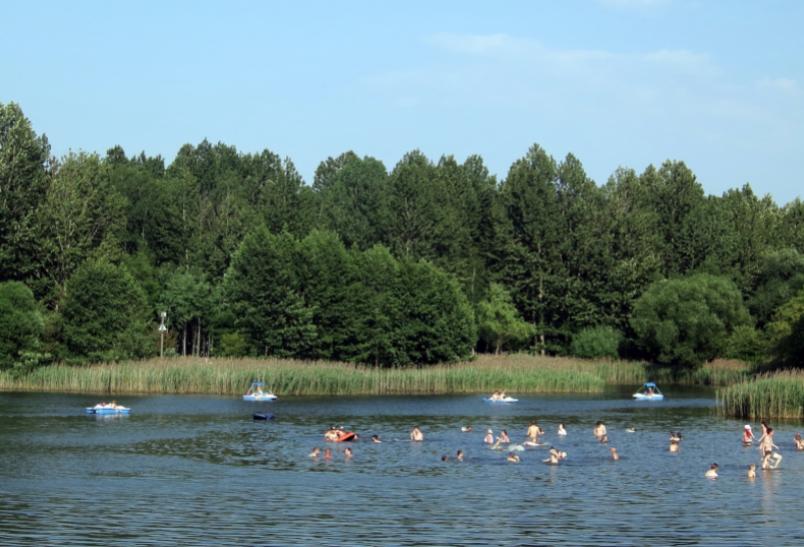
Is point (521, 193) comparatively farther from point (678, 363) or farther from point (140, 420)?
point (140, 420)

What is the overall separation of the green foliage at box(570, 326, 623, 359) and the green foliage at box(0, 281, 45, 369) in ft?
191

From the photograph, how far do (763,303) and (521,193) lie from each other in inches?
1200

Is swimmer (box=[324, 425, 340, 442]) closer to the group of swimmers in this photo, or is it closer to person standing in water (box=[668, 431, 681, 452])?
the group of swimmers

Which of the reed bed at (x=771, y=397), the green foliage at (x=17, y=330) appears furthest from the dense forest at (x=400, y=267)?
the reed bed at (x=771, y=397)

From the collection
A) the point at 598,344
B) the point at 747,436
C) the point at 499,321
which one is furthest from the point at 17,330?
the point at 598,344

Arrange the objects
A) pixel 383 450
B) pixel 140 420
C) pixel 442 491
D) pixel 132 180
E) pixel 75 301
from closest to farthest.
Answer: pixel 442 491, pixel 383 450, pixel 140 420, pixel 75 301, pixel 132 180

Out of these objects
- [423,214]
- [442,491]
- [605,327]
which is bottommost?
[442,491]

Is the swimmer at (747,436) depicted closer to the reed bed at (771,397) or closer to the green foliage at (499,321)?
the reed bed at (771,397)

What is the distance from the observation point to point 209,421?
72625 millimetres

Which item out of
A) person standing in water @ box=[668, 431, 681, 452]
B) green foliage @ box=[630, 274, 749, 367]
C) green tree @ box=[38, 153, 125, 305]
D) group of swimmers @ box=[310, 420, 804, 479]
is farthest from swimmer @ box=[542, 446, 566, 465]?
green tree @ box=[38, 153, 125, 305]

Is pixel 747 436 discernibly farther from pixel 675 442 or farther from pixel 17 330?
pixel 17 330

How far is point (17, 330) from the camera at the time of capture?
97.2 metres

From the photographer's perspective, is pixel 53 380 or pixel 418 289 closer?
pixel 53 380

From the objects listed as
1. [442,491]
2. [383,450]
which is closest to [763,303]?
[383,450]
